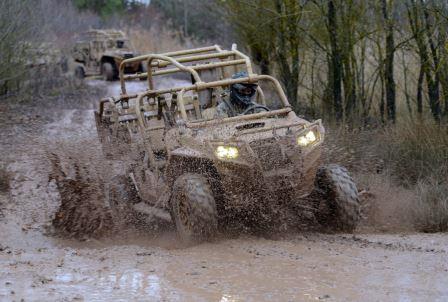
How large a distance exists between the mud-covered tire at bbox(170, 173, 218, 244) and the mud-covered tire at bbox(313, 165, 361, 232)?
114 cm

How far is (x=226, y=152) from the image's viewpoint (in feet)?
24.2

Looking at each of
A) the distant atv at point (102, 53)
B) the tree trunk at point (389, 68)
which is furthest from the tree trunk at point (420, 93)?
the distant atv at point (102, 53)

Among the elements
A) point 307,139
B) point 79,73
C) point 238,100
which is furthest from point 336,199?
point 79,73

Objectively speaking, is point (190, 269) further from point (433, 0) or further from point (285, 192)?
point (433, 0)

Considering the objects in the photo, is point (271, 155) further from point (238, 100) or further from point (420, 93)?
point (420, 93)

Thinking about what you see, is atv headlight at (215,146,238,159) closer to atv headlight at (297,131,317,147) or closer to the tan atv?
the tan atv

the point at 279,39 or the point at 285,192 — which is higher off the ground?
the point at 279,39

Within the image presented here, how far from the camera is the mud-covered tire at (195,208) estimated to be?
23.9ft

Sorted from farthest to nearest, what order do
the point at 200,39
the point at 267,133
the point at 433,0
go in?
the point at 200,39 → the point at 433,0 → the point at 267,133

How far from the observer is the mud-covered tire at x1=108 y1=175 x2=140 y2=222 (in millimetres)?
8828

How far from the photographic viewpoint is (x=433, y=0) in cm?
1088

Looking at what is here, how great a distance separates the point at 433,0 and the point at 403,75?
2.44 meters

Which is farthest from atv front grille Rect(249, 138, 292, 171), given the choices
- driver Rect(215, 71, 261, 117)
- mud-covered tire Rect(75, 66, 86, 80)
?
mud-covered tire Rect(75, 66, 86, 80)

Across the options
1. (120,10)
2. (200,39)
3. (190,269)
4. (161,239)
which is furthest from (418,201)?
(120,10)
